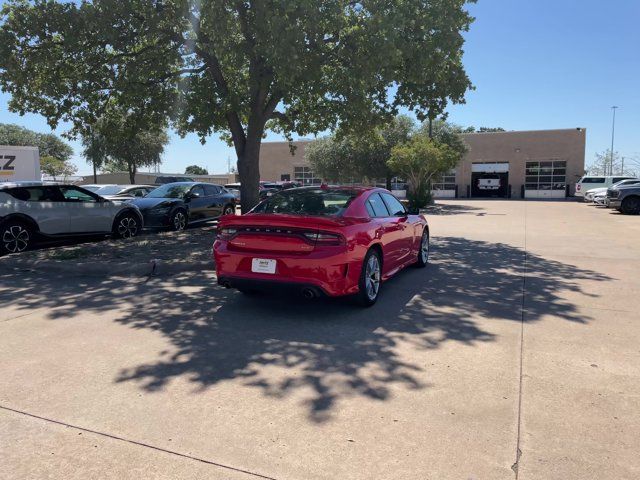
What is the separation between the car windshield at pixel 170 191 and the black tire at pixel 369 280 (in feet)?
33.1

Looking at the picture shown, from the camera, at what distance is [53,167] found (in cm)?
5956

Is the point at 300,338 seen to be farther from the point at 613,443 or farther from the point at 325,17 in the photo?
the point at 325,17

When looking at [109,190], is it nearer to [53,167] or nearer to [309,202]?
[309,202]

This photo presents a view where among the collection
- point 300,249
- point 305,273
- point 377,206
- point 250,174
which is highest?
point 250,174

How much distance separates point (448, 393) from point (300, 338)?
5.58 feet

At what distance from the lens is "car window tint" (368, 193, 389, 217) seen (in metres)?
6.71

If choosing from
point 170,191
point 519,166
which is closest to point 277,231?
point 170,191

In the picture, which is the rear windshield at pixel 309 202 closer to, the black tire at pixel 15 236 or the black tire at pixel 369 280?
the black tire at pixel 369 280

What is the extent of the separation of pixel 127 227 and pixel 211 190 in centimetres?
463

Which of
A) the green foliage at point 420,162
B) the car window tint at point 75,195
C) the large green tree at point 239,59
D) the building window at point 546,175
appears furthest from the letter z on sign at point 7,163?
the building window at point 546,175

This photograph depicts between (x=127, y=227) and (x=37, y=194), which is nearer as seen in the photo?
(x=37, y=194)

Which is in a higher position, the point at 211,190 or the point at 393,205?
the point at 211,190

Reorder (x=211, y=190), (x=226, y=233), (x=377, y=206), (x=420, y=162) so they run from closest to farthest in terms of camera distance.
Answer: (x=226, y=233) < (x=377, y=206) < (x=211, y=190) < (x=420, y=162)

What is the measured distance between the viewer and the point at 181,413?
3424 mm
